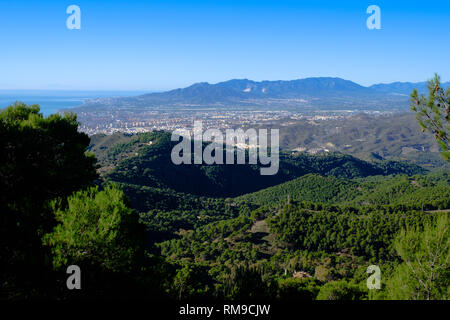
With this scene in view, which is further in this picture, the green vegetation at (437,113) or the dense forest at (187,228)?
the green vegetation at (437,113)

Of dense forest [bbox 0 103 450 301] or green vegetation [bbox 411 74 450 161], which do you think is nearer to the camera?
dense forest [bbox 0 103 450 301]

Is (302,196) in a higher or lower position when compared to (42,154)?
lower

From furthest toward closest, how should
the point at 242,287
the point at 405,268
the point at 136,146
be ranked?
the point at 136,146 < the point at 242,287 < the point at 405,268

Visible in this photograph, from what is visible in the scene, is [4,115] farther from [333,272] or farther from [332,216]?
[332,216]

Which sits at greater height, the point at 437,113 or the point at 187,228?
the point at 437,113

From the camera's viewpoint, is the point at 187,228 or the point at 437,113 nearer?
the point at 437,113

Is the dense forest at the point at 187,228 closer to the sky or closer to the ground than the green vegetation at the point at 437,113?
closer to the ground

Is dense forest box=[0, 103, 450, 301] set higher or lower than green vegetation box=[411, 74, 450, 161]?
lower

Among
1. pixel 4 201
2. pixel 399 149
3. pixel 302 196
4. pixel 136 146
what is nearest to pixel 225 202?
pixel 302 196
